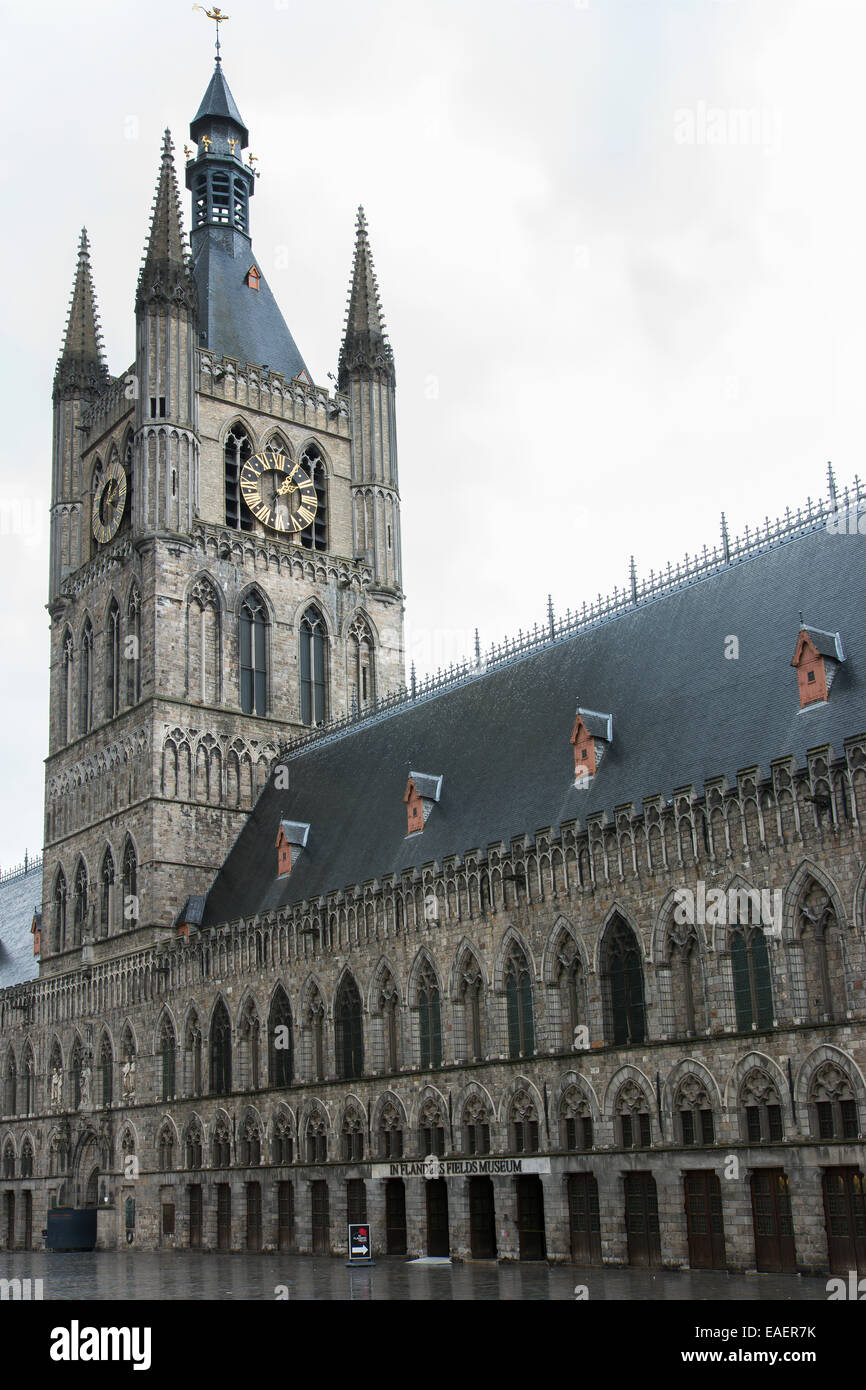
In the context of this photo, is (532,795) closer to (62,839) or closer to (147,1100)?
(147,1100)

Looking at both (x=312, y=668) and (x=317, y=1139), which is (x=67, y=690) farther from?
(x=317, y=1139)

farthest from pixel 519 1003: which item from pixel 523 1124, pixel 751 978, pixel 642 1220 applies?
pixel 751 978

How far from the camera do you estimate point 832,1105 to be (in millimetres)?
28328

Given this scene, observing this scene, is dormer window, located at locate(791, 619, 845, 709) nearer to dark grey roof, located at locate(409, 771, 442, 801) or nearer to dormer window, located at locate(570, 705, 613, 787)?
dormer window, located at locate(570, 705, 613, 787)

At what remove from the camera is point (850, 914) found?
93.2 ft

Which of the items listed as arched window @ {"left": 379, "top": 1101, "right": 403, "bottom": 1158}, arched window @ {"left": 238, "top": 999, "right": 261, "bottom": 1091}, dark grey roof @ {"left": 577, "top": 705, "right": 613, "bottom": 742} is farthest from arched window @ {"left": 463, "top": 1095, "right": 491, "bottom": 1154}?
arched window @ {"left": 238, "top": 999, "right": 261, "bottom": 1091}

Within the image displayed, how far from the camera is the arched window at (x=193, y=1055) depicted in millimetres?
48500

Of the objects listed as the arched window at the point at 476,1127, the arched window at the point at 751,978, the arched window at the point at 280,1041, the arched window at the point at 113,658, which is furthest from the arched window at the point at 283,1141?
the arched window at the point at 113,658

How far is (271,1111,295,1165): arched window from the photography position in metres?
44.0

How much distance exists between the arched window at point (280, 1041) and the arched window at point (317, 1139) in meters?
1.79

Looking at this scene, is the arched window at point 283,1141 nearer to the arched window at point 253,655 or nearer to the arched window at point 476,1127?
the arched window at point 476,1127
